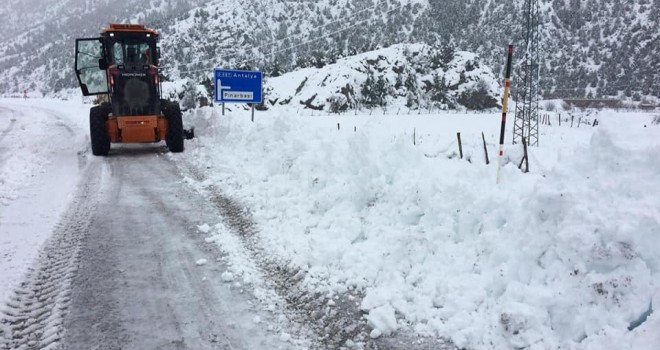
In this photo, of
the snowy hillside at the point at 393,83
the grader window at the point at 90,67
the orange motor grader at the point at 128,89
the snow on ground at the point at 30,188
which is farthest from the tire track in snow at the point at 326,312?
the snowy hillside at the point at 393,83

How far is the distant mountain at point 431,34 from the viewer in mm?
71500

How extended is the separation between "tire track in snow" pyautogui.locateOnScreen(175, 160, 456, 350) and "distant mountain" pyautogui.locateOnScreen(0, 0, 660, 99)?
198 feet

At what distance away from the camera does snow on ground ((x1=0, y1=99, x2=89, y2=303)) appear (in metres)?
5.55

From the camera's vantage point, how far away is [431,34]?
76.8 m

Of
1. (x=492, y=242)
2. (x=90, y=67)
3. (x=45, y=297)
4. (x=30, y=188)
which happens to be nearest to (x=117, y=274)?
(x=45, y=297)

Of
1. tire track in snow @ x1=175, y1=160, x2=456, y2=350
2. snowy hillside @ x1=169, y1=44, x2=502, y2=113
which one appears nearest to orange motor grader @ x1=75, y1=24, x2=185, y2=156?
tire track in snow @ x1=175, y1=160, x2=456, y2=350

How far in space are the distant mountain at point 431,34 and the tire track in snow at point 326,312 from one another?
2375 inches

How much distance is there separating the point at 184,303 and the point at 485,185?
12.3 ft

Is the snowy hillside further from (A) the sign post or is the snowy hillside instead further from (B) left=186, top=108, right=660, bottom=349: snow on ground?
(B) left=186, top=108, right=660, bottom=349: snow on ground

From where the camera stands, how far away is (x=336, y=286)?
4.69 metres

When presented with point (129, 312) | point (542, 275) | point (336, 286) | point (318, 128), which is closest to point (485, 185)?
point (542, 275)

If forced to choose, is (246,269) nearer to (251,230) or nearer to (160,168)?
(251,230)

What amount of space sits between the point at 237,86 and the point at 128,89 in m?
3.58

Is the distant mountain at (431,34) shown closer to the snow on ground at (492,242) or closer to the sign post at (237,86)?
the sign post at (237,86)
